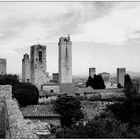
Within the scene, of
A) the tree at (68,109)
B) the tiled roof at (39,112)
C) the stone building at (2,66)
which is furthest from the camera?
the stone building at (2,66)

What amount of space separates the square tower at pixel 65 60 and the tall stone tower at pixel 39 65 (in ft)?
10.7

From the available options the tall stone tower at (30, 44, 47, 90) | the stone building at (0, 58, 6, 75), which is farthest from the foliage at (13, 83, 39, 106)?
the stone building at (0, 58, 6, 75)

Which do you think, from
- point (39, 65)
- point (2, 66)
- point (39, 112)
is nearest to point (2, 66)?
point (2, 66)

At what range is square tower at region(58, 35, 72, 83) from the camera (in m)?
53.4

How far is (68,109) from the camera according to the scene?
21.5 metres

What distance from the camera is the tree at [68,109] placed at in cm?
2091

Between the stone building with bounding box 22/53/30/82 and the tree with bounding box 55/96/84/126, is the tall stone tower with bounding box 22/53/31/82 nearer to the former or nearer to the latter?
the stone building with bounding box 22/53/30/82

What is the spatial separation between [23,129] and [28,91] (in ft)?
66.8

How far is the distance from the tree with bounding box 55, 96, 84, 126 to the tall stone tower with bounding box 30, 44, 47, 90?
29354 millimetres

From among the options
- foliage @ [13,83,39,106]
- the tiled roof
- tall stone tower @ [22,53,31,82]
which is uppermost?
tall stone tower @ [22,53,31,82]

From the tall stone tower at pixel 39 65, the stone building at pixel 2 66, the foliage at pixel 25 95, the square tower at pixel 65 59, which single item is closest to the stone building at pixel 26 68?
the stone building at pixel 2 66

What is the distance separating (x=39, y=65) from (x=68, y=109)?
101ft

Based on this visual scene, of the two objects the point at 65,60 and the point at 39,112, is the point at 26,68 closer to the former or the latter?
the point at 65,60

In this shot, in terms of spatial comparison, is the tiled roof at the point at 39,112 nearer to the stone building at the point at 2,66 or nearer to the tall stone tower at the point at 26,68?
the stone building at the point at 2,66
